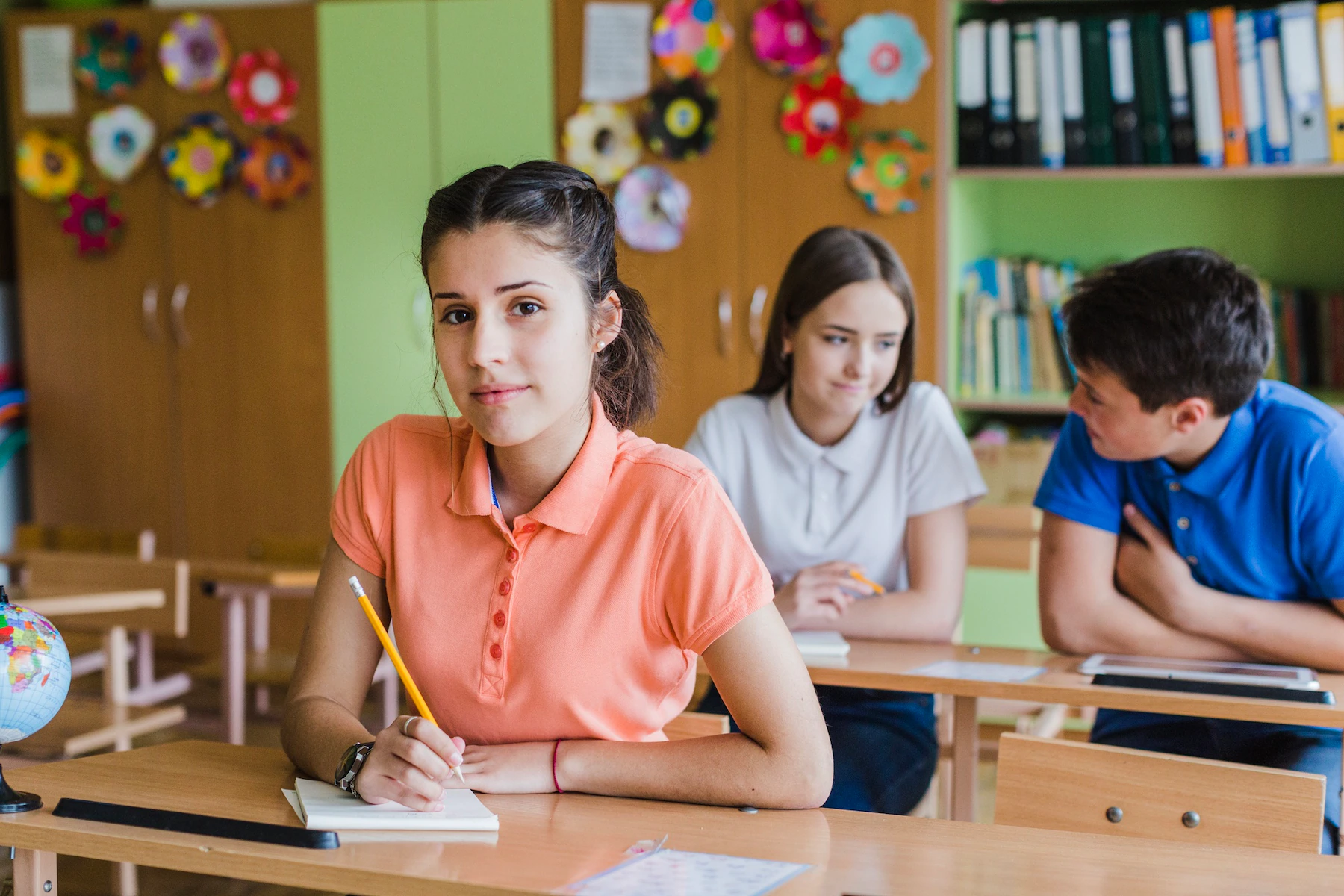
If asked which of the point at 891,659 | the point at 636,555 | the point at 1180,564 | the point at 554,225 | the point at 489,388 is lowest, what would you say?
the point at 891,659

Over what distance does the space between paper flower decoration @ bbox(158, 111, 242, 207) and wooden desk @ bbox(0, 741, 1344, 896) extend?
3.33 metres

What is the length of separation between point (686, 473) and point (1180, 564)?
41.1 inches

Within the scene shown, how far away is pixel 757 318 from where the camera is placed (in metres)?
3.81

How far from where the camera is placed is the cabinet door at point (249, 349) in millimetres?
4238

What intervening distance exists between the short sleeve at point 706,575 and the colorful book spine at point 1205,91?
2537mm

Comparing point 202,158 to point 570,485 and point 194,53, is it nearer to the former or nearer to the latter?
point 194,53

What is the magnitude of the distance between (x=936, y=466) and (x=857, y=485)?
0.14 meters

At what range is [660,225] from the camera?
3.86 metres

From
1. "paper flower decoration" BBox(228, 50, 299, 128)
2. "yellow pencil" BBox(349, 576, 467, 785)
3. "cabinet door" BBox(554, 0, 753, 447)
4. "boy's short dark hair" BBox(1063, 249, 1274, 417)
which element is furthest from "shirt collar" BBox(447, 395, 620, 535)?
"paper flower decoration" BBox(228, 50, 299, 128)

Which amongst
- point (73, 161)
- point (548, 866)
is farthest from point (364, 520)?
point (73, 161)

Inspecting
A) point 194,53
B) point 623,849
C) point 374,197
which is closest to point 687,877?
point 623,849

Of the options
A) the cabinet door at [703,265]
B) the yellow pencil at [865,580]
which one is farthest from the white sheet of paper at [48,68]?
the yellow pencil at [865,580]

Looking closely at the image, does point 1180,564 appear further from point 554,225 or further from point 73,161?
point 73,161

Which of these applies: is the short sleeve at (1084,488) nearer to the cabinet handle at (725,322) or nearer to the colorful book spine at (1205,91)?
the colorful book spine at (1205,91)
